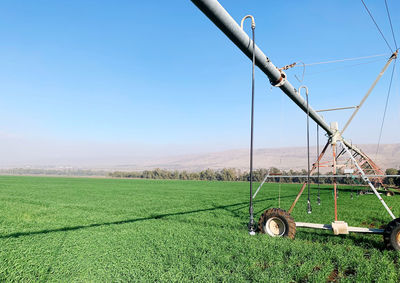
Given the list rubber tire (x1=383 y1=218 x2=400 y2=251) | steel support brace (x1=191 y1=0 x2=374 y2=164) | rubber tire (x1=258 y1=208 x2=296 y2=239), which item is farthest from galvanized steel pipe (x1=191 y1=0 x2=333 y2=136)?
rubber tire (x1=383 y1=218 x2=400 y2=251)

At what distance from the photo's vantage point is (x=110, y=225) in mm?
9703

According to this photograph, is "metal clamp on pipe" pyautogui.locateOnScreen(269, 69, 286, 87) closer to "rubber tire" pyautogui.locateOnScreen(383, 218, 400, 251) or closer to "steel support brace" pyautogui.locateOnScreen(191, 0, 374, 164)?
"steel support brace" pyautogui.locateOnScreen(191, 0, 374, 164)

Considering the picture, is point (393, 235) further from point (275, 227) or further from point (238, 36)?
point (238, 36)

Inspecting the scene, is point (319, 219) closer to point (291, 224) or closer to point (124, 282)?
point (291, 224)

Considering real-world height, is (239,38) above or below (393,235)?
above

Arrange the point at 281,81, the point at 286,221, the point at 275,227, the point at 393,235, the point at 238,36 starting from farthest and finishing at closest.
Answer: the point at 275,227, the point at 286,221, the point at 281,81, the point at 393,235, the point at 238,36

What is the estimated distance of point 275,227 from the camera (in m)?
7.56

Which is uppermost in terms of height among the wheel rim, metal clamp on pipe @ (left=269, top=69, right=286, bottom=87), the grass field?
metal clamp on pipe @ (left=269, top=69, right=286, bottom=87)

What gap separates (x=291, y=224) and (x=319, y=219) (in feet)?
14.2

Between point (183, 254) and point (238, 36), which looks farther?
point (183, 254)

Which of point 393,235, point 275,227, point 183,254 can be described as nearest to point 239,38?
point 183,254

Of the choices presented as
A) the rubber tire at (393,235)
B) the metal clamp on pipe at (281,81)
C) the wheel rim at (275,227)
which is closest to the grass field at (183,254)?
the rubber tire at (393,235)

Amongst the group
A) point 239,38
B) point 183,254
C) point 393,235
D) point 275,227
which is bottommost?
point 183,254

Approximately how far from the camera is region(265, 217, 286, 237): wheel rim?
7.42m
